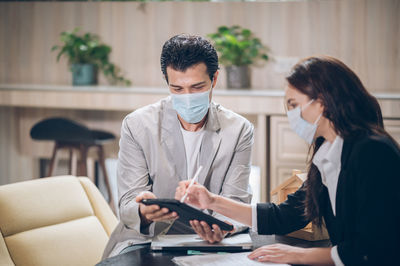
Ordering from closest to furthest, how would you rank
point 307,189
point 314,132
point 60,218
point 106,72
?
point 314,132 → point 307,189 → point 60,218 → point 106,72

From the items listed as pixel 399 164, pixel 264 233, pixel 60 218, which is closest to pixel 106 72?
pixel 60 218

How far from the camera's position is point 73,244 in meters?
2.01

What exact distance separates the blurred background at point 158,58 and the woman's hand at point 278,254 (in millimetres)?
2111

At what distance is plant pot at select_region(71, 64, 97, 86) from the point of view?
14.4 ft

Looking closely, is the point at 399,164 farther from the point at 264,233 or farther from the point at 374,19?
the point at 374,19

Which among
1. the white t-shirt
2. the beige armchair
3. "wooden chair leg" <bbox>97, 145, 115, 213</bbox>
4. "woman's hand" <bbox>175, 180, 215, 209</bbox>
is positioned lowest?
"wooden chair leg" <bbox>97, 145, 115, 213</bbox>

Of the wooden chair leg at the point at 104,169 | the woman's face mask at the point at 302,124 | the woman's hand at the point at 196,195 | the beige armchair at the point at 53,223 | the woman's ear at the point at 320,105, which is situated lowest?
the wooden chair leg at the point at 104,169

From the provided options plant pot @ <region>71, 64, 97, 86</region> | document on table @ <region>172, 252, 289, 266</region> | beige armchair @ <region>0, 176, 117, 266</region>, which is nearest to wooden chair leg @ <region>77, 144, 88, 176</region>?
plant pot @ <region>71, 64, 97, 86</region>

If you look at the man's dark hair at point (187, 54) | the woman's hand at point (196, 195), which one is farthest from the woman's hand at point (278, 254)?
the man's dark hair at point (187, 54)

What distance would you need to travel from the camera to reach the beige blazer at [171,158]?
191 centimetres

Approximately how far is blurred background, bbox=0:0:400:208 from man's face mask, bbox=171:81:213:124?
1.68 m

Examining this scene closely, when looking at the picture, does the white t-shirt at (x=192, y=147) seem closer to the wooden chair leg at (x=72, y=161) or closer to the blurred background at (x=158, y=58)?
the blurred background at (x=158, y=58)

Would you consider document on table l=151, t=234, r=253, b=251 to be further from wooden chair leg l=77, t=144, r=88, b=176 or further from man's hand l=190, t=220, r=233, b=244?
wooden chair leg l=77, t=144, r=88, b=176

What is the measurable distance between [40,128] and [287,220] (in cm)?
285
